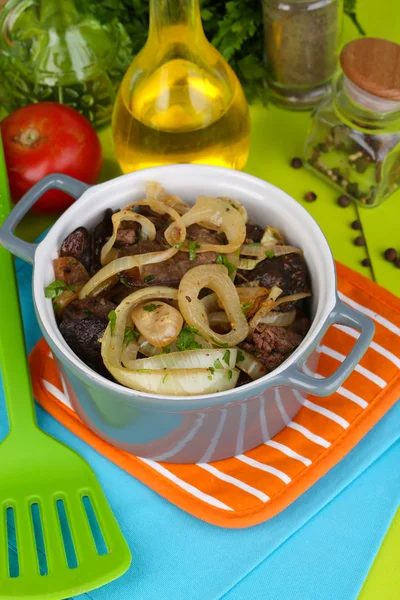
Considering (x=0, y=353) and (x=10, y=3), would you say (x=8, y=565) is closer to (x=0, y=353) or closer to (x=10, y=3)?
(x=0, y=353)

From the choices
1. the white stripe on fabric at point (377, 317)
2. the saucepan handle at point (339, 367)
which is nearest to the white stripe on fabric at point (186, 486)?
the saucepan handle at point (339, 367)

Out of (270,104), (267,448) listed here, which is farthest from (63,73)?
(267,448)

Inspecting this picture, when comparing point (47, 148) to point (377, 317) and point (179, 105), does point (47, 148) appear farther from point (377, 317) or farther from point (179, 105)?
point (377, 317)

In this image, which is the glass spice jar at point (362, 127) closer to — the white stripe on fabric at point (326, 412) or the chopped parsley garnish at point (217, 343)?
the white stripe on fabric at point (326, 412)

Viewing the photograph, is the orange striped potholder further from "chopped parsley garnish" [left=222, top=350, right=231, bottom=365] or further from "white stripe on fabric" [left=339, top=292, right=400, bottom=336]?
"chopped parsley garnish" [left=222, top=350, right=231, bottom=365]

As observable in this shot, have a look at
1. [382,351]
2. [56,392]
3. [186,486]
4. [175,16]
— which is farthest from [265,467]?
[175,16]

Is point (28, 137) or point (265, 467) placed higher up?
point (28, 137)
